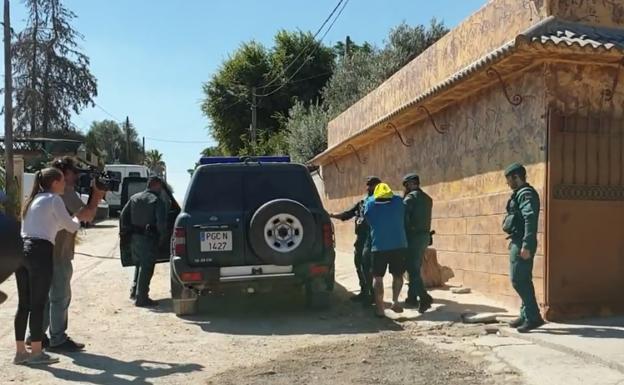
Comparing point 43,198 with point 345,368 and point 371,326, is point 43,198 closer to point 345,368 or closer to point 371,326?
point 345,368

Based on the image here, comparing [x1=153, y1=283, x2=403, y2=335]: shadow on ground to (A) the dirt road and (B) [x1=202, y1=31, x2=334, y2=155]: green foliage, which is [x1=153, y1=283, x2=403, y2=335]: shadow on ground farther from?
(B) [x1=202, y1=31, x2=334, y2=155]: green foliage

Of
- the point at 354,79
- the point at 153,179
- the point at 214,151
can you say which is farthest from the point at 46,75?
the point at 153,179

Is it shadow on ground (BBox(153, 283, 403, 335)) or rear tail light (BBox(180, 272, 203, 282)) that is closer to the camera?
shadow on ground (BBox(153, 283, 403, 335))

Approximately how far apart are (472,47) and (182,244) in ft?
17.2

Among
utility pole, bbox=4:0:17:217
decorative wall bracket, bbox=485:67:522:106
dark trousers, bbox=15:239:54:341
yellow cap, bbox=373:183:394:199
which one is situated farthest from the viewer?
utility pole, bbox=4:0:17:217

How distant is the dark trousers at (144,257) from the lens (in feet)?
31.1

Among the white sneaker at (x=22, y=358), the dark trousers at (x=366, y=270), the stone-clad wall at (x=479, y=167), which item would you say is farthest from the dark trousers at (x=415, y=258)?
the white sneaker at (x=22, y=358)

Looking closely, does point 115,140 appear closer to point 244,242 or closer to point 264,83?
point 264,83

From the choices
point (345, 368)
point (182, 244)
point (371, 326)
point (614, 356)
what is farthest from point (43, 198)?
point (614, 356)

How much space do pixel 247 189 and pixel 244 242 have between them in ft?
2.54

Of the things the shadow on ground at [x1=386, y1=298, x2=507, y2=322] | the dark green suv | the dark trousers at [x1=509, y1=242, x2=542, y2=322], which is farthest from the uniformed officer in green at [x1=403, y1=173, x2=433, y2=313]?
the dark trousers at [x1=509, y1=242, x2=542, y2=322]

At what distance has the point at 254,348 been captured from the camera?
271 inches

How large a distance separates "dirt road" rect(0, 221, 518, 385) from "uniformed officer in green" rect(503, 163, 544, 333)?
617 mm

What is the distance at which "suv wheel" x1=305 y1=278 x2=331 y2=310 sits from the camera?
8469 millimetres
